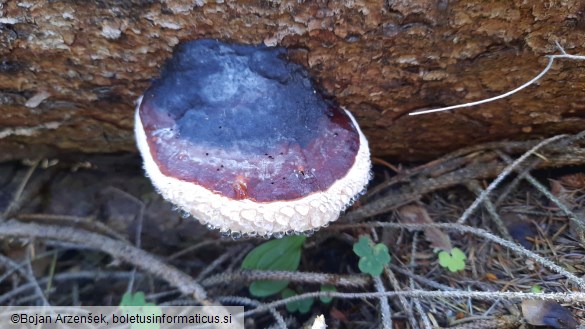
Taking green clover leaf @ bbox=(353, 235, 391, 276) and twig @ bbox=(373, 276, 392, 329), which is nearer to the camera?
twig @ bbox=(373, 276, 392, 329)

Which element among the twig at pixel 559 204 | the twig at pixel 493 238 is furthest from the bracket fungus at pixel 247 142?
the twig at pixel 559 204

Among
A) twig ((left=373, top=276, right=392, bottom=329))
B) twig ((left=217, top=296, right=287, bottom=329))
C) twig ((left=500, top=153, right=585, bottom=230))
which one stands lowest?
twig ((left=217, top=296, right=287, bottom=329))

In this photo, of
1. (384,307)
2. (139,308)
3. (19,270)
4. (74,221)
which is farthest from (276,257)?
(19,270)

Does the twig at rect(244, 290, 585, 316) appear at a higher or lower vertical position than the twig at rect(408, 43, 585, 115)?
lower

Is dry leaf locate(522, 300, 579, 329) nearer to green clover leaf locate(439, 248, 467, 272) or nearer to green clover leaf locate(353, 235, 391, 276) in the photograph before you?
green clover leaf locate(439, 248, 467, 272)

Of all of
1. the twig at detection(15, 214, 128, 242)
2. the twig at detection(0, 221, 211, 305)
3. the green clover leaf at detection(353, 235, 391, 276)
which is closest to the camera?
the green clover leaf at detection(353, 235, 391, 276)

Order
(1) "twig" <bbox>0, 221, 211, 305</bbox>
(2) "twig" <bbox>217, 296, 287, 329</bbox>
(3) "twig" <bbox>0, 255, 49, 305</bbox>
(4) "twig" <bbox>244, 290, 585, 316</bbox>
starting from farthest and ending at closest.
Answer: (3) "twig" <bbox>0, 255, 49, 305</bbox> → (1) "twig" <bbox>0, 221, 211, 305</bbox> → (2) "twig" <bbox>217, 296, 287, 329</bbox> → (4) "twig" <bbox>244, 290, 585, 316</bbox>

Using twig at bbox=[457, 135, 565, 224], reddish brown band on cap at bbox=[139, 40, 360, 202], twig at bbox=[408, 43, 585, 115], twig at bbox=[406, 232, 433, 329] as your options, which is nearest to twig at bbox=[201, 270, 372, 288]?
twig at bbox=[406, 232, 433, 329]
